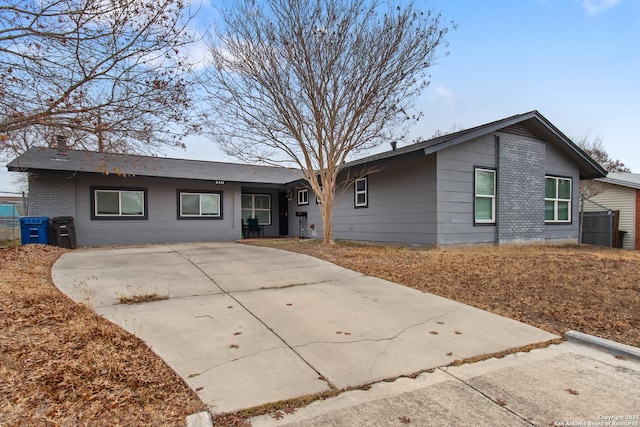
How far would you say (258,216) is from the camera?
17703 millimetres

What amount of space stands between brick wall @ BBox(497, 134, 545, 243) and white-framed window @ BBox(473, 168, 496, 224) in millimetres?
202

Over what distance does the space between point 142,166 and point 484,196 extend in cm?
1211

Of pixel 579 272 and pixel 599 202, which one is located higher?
pixel 599 202

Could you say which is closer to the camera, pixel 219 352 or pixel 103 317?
pixel 219 352

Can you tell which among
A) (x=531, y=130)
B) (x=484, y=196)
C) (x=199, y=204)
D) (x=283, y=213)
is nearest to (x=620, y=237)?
(x=531, y=130)

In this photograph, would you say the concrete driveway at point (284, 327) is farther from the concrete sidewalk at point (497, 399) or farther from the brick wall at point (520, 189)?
the brick wall at point (520, 189)

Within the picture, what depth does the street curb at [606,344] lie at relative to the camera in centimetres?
342

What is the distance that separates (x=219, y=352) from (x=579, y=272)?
22.5 feet

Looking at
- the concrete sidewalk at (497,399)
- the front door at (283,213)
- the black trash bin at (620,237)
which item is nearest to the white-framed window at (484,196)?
the concrete sidewalk at (497,399)

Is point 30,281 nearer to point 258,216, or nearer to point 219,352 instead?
point 219,352

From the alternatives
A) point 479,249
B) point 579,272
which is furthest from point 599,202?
point 579,272

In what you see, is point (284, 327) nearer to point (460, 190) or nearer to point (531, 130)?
point (460, 190)

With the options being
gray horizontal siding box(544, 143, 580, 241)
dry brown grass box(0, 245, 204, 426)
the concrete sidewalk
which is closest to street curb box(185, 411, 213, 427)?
dry brown grass box(0, 245, 204, 426)

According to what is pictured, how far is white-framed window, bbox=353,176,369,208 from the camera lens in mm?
13086
